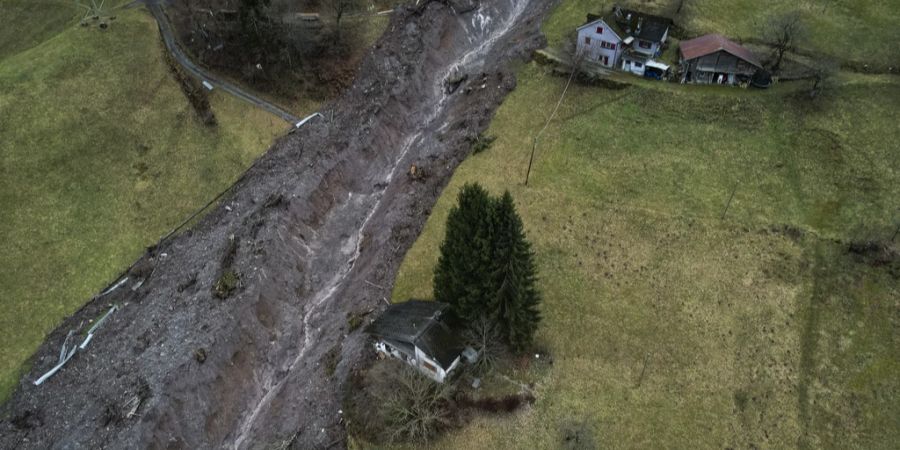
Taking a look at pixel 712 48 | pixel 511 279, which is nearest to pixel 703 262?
pixel 511 279

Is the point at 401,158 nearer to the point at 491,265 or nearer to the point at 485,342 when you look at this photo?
the point at 491,265

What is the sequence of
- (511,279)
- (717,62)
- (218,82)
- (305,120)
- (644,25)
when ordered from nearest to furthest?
(511,279)
(717,62)
(305,120)
(218,82)
(644,25)

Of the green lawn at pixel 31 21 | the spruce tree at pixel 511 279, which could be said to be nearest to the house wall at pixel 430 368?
the spruce tree at pixel 511 279

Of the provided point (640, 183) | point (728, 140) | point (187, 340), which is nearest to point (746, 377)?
point (640, 183)

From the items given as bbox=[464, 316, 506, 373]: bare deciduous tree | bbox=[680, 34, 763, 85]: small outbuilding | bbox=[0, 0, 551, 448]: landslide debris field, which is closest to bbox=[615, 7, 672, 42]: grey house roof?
bbox=[680, 34, 763, 85]: small outbuilding

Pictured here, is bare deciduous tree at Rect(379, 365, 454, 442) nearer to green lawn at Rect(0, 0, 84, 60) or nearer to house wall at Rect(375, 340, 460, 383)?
house wall at Rect(375, 340, 460, 383)

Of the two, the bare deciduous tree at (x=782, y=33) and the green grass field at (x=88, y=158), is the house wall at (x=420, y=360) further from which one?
the bare deciduous tree at (x=782, y=33)
